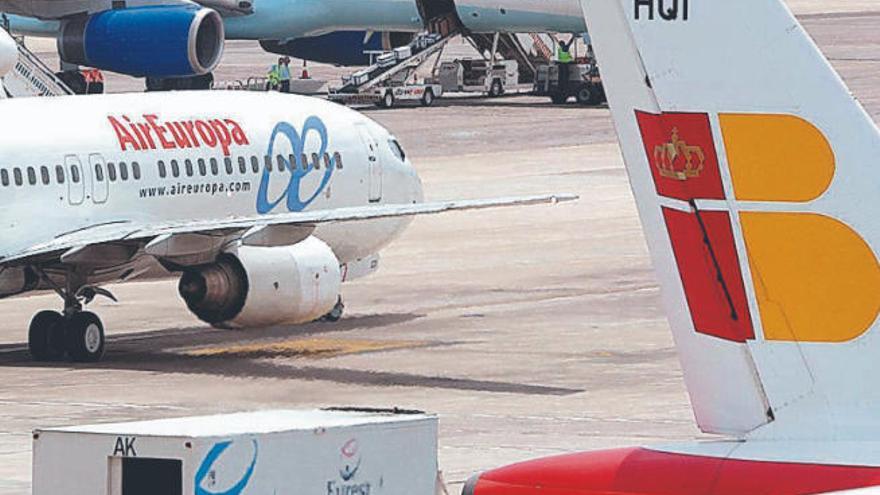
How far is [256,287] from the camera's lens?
91.0 feet

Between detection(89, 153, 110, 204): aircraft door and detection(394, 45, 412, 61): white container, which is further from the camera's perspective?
detection(394, 45, 412, 61): white container

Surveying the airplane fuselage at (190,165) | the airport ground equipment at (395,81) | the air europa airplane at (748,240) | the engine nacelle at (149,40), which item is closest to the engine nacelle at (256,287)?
the airplane fuselage at (190,165)

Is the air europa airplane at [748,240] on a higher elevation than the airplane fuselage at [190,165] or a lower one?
higher

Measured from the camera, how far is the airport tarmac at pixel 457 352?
2347cm

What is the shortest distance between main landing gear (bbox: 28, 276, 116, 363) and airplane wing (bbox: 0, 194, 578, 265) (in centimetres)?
59

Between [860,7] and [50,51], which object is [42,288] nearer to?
[50,51]

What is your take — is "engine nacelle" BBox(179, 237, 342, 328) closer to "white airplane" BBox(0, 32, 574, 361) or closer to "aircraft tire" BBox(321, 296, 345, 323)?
"white airplane" BBox(0, 32, 574, 361)

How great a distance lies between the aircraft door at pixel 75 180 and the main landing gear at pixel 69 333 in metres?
1.04

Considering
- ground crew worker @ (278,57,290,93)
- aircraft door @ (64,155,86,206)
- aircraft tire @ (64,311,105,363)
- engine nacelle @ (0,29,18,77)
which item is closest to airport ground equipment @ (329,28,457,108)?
ground crew worker @ (278,57,290,93)

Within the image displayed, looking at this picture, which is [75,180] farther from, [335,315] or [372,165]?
[335,315]

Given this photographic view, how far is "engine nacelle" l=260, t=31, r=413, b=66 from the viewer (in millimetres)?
67188

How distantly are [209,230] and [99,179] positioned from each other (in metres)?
2.16

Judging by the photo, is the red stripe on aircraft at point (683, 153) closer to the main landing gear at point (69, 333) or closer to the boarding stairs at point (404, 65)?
the main landing gear at point (69, 333)

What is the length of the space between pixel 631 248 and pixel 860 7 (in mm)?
67230
